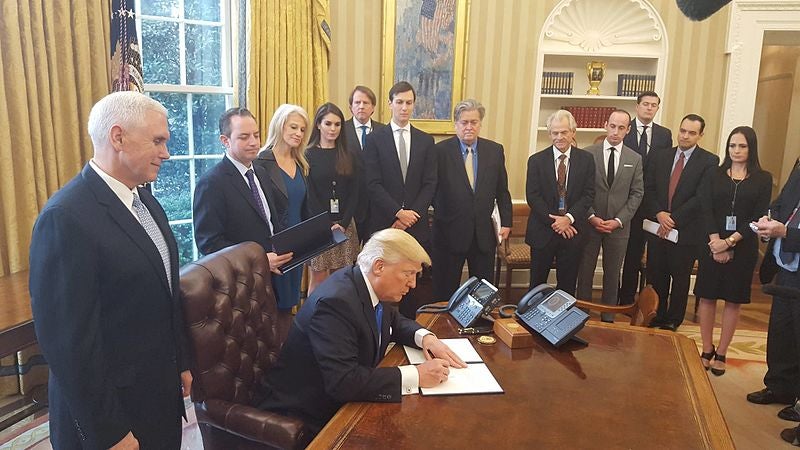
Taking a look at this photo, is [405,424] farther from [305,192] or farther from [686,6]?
[305,192]

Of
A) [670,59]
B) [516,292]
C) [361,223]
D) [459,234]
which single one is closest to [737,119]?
[670,59]

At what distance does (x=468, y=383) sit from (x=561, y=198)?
2541mm

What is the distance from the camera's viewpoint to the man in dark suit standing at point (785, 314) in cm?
310

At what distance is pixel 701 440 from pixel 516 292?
4.10 meters

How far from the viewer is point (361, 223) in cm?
406

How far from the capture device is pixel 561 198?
13.4 ft

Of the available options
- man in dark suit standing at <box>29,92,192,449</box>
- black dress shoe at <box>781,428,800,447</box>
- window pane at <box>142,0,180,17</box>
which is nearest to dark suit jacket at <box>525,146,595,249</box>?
black dress shoe at <box>781,428,800,447</box>

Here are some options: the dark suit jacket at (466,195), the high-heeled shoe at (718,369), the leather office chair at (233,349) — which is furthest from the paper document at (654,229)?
the leather office chair at (233,349)

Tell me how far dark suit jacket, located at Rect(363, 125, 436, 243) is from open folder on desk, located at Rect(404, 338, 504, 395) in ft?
6.13

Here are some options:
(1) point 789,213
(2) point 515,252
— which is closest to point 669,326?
(2) point 515,252

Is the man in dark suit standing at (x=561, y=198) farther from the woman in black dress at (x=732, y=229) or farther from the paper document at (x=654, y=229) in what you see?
the woman in black dress at (x=732, y=229)

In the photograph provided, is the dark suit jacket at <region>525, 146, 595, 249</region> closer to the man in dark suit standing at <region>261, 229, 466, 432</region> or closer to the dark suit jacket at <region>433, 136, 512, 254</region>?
the dark suit jacket at <region>433, 136, 512, 254</region>

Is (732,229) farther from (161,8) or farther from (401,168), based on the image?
(161,8)

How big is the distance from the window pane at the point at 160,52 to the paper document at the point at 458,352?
291 cm
